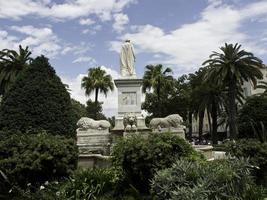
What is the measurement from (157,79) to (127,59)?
30.0 meters

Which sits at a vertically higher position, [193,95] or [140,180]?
[193,95]

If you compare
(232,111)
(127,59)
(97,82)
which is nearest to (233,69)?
(232,111)

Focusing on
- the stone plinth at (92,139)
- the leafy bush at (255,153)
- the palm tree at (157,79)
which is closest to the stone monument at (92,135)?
the stone plinth at (92,139)

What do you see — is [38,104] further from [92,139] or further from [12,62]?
[12,62]

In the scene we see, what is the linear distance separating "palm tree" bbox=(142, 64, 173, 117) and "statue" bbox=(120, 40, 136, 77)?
2928 cm

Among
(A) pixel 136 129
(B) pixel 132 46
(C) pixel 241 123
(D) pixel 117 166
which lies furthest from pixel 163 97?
(D) pixel 117 166

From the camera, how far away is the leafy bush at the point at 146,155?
9.98 meters

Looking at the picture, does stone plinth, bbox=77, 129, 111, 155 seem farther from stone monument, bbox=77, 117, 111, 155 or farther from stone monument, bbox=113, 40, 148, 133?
stone monument, bbox=113, 40, 148, 133

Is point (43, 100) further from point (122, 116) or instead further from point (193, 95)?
point (193, 95)

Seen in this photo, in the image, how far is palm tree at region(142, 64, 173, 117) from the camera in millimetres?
54947

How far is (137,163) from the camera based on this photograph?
10.1 m

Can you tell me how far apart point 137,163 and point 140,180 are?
2.03 feet

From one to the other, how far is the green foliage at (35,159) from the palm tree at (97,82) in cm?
4495

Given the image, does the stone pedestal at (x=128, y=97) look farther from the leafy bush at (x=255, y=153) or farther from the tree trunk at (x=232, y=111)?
the tree trunk at (x=232, y=111)
